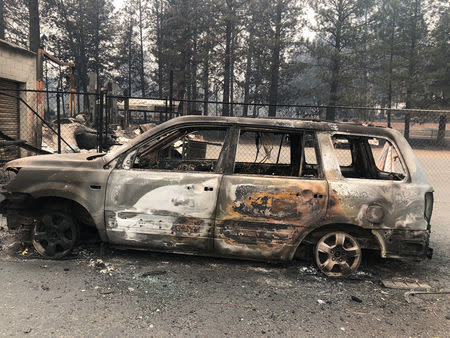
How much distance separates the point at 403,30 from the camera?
29.6 meters

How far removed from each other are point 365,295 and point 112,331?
2.47 meters

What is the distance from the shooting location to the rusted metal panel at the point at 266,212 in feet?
11.8

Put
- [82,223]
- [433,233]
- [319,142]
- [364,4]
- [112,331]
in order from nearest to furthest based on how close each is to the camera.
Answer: [112,331] → [319,142] → [82,223] → [433,233] → [364,4]

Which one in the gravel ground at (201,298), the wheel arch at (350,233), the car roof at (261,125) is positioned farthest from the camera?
the car roof at (261,125)

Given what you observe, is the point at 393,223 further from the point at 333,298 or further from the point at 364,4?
the point at 364,4

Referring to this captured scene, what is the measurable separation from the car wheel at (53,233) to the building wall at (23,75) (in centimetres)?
756

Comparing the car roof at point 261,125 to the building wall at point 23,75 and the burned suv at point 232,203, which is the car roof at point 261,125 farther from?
the building wall at point 23,75

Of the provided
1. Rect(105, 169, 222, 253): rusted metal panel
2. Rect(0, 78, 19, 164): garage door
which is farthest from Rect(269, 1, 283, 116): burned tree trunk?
Rect(105, 169, 222, 253): rusted metal panel

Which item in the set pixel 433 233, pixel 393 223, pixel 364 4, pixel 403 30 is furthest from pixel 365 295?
pixel 403 30

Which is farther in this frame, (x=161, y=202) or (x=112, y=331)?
(x=161, y=202)

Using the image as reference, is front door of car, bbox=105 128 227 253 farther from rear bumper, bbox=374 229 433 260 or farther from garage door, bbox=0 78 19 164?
garage door, bbox=0 78 19 164

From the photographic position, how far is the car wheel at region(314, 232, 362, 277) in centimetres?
370

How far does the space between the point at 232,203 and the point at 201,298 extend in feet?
3.34

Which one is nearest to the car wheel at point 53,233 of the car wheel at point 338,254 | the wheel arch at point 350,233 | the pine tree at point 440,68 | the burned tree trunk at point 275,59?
the wheel arch at point 350,233
